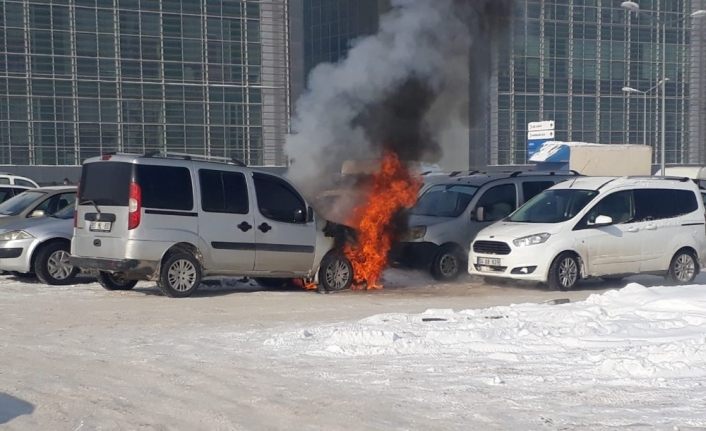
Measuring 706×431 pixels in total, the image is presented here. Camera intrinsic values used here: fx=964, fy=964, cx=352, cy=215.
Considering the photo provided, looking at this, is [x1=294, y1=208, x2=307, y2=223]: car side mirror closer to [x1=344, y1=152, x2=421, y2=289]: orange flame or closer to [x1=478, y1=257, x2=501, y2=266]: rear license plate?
[x1=344, y1=152, x2=421, y2=289]: orange flame

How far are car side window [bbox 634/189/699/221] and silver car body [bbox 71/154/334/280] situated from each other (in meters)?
5.34

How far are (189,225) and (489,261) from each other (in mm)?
4893

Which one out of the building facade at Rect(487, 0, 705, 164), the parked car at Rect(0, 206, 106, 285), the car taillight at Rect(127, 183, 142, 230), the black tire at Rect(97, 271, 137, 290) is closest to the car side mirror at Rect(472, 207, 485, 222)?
the black tire at Rect(97, 271, 137, 290)

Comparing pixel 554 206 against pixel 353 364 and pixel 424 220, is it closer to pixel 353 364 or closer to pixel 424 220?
pixel 424 220

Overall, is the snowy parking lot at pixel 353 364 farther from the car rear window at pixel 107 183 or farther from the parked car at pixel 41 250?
the parked car at pixel 41 250

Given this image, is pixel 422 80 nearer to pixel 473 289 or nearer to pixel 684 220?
pixel 473 289

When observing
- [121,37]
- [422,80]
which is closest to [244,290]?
[422,80]

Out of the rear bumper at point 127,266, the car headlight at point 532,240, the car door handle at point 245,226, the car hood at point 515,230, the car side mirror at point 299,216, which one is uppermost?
the car side mirror at point 299,216

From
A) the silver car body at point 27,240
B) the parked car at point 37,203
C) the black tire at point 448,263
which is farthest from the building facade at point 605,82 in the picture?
the silver car body at point 27,240

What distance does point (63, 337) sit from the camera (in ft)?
33.6

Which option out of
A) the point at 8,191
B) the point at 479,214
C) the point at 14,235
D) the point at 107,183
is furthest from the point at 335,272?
the point at 8,191

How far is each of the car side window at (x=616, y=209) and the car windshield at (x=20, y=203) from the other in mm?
9330

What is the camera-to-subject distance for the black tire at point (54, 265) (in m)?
15.2

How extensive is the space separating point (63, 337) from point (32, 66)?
34.2 metres
